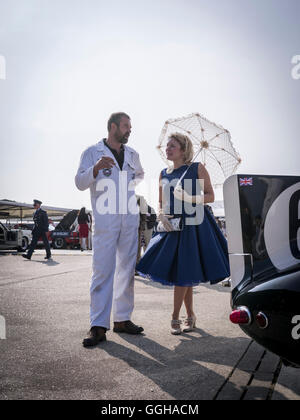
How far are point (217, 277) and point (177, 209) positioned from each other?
28.7 inches

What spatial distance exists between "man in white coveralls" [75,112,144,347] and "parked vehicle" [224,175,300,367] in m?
1.58

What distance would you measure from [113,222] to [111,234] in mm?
112

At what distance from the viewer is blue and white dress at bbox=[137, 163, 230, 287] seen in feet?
9.96

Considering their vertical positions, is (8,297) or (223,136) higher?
(223,136)

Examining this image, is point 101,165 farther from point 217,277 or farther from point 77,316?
point 77,316

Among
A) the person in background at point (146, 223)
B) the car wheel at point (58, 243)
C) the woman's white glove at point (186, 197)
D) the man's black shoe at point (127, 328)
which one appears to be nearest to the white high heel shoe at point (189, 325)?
the man's black shoe at point (127, 328)

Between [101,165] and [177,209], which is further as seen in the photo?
[177,209]

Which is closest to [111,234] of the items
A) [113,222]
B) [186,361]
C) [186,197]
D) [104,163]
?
[113,222]

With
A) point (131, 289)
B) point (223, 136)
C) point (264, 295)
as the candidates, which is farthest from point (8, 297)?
point (264, 295)

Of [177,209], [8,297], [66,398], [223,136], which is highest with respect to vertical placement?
[223,136]

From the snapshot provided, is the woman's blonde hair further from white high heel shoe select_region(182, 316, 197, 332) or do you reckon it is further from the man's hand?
white high heel shoe select_region(182, 316, 197, 332)

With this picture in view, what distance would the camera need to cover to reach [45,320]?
3709 millimetres

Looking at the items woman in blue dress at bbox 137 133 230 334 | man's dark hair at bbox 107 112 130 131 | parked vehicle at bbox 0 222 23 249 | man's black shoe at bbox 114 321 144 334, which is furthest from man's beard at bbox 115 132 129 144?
parked vehicle at bbox 0 222 23 249

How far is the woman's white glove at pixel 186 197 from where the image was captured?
10.6ft
